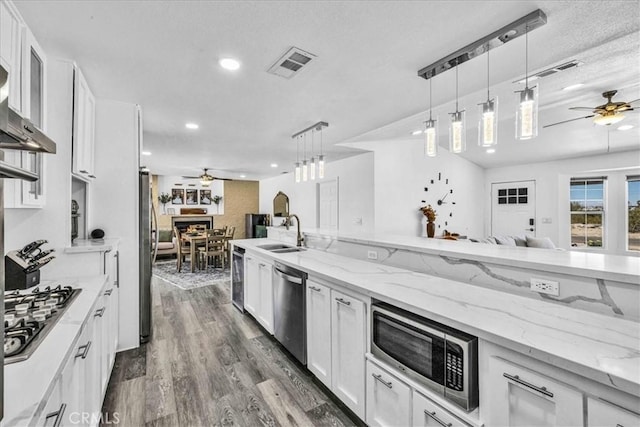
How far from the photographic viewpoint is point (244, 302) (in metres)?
3.67

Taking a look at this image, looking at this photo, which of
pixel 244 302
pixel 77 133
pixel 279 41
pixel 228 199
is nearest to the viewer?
pixel 279 41

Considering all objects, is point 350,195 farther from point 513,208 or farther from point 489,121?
point 513,208

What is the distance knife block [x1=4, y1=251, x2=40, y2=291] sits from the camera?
5.36 ft

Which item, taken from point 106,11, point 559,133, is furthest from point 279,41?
point 559,133

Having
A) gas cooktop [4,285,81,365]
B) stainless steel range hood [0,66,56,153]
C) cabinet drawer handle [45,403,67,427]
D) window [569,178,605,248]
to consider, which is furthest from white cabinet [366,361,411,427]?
window [569,178,605,248]

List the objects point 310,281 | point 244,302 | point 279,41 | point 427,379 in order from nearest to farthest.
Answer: point 427,379 < point 279,41 < point 310,281 < point 244,302

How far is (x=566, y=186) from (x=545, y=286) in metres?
6.28

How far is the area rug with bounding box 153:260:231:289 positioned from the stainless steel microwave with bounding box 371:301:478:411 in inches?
172

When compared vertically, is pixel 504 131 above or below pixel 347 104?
above

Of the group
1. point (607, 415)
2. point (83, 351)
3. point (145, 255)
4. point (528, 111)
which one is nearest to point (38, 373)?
point (83, 351)

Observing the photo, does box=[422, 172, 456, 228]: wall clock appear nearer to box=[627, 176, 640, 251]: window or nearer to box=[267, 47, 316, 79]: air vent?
box=[627, 176, 640, 251]: window

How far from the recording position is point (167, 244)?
7.68 meters

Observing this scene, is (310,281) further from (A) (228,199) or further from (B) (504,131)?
(A) (228,199)

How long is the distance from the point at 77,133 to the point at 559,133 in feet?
21.6
